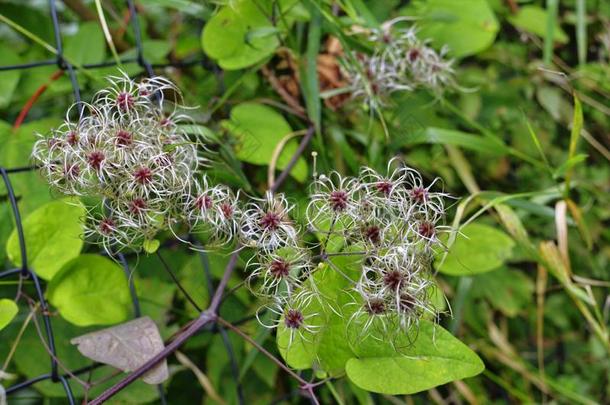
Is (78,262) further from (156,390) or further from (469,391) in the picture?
(469,391)

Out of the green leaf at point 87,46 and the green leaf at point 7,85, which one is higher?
the green leaf at point 87,46

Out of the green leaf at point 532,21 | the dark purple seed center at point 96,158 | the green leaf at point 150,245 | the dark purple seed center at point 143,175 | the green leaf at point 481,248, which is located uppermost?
the dark purple seed center at point 96,158

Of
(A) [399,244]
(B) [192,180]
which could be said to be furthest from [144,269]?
(A) [399,244]

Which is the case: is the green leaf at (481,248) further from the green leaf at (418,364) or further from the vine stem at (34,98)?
the vine stem at (34,98)

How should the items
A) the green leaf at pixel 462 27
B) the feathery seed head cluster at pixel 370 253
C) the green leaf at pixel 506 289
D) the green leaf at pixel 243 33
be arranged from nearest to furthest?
1. the feathery seed head cluster at pixel 370 253
2. the green leaf at pixel 243 33
3. the green leaf at pixel 462 27
4. the green leaf at pixel 506 289

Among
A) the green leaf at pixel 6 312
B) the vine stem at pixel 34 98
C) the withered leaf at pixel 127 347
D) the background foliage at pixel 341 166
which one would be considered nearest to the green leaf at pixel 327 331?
the background foliage at pixel 341 166

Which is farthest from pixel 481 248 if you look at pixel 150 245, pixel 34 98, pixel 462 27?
pixel 34 98

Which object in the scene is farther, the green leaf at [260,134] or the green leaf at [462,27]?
the green leaf at [462,27]

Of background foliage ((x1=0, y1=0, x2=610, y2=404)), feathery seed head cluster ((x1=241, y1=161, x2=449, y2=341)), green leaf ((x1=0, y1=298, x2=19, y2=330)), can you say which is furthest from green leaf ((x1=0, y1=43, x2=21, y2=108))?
feathery seed head cluster ((x1=241, y1=161, x2=449, y2=341))
